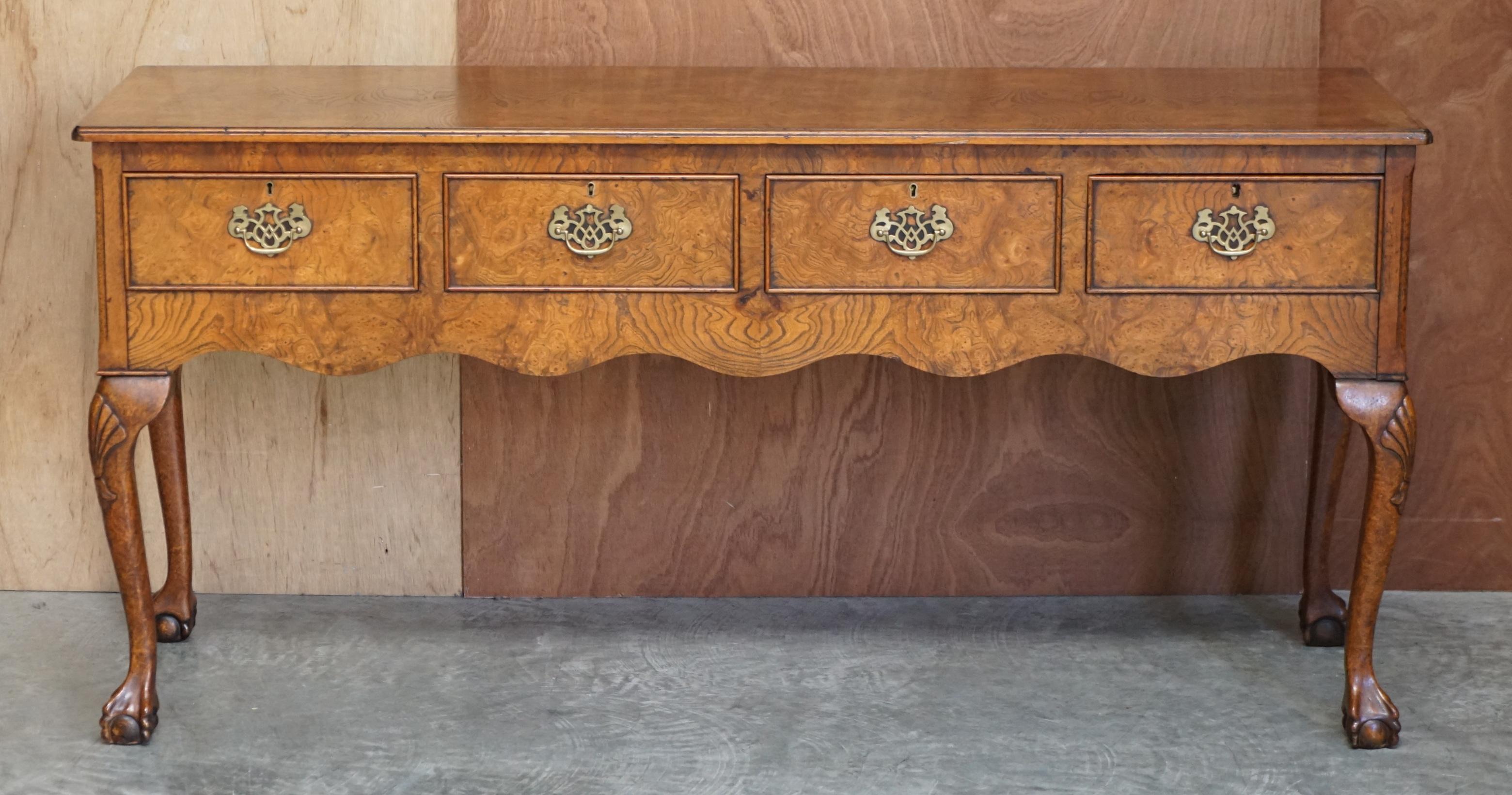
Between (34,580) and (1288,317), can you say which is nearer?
(1288,317)

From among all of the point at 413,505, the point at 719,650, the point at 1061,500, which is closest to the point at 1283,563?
the point at 1061,500

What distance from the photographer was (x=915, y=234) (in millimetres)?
2359

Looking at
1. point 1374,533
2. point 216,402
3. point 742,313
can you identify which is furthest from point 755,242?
point 216,402

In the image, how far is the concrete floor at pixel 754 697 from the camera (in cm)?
237

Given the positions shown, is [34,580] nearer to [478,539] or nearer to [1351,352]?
[478,539]

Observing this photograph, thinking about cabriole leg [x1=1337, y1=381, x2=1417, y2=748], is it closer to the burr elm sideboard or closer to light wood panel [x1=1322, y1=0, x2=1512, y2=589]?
the burr elm sideboard

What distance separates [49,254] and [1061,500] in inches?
81.3

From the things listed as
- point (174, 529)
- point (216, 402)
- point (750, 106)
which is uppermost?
point (750, 106)

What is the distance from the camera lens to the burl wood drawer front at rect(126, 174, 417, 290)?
235cm

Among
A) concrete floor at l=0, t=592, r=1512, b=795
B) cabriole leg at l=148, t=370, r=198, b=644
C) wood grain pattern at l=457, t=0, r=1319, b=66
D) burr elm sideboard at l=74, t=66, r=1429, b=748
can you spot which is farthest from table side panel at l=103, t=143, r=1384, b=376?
wood grain pattern at l=457, t=0, r=1319, b=66

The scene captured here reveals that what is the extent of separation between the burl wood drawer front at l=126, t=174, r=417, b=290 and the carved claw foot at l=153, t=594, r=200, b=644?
2.59 ft

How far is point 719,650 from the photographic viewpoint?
287 cm

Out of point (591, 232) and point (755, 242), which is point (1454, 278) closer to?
point (755, 242)

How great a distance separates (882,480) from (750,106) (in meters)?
0.94
